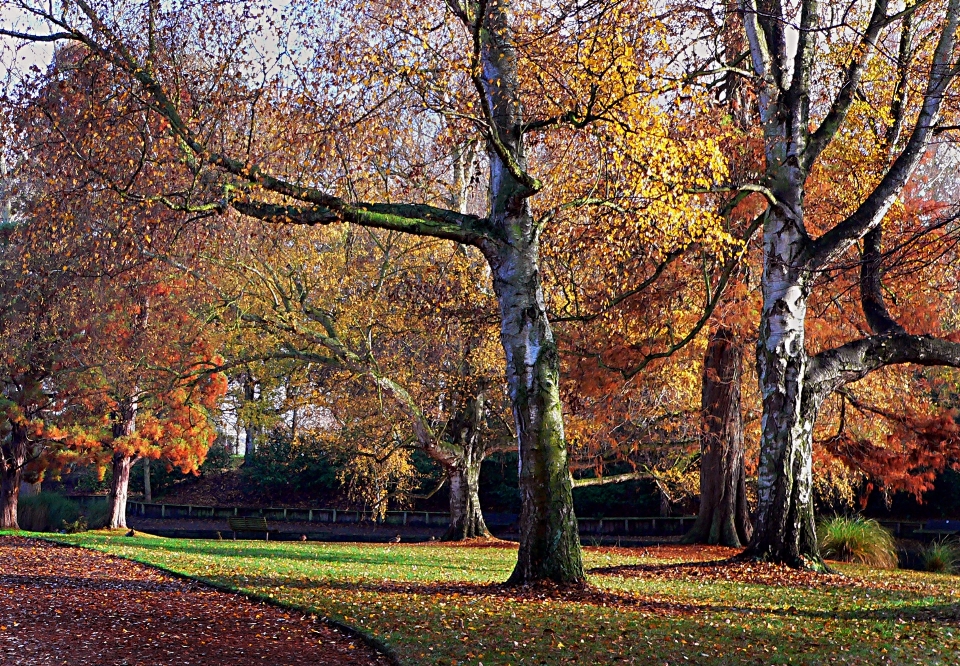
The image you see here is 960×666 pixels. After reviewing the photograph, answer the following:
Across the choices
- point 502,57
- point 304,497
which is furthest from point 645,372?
point 304,497

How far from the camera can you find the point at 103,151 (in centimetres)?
1173

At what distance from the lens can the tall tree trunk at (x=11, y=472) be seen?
84.2 feet

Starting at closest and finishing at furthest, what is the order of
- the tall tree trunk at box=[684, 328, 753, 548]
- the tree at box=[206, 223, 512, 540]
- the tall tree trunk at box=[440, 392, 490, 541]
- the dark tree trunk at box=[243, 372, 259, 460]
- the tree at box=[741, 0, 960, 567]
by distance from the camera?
1. the tree at box=[741, 0, 960, 567]
2. the tall tree trunk at box=[684, 328, 753, 548]
3. the tree at box=[206, 223, 512, 540]
4. the tall tree trunk at box=[440, 392, 490, 541]
5. the dark tree trunk at box=[243, 372, 259, 460]

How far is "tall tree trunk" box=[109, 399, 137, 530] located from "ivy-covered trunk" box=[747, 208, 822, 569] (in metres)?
18.4

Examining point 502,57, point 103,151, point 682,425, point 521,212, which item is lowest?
point 682,425

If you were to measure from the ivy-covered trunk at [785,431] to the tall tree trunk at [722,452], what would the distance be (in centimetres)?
543

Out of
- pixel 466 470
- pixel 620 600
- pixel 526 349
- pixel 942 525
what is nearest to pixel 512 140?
pixel 526 349

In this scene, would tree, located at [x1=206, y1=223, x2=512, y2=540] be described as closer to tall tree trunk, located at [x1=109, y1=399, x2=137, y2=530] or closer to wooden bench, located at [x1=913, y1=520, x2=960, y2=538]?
tall tree trunk, located at [x1=109, y1=399, x2=137, y2=530]

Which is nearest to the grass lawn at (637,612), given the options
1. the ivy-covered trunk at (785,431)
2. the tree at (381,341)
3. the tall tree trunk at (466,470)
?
the ivy-covered trunk at (785,431)

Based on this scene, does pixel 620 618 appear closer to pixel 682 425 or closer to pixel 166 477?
pixel 682 425

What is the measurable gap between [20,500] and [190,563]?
19535 millimetres

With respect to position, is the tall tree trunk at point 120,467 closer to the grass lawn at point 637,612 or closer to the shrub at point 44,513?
the shrub at point 44,513

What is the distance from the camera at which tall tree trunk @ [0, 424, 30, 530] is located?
2566 centimetres

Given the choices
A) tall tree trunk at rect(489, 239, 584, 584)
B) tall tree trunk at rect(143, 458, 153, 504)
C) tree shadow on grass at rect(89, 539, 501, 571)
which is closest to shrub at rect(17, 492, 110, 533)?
tree shadow on grass at rect(89, 539, 501, 571)
